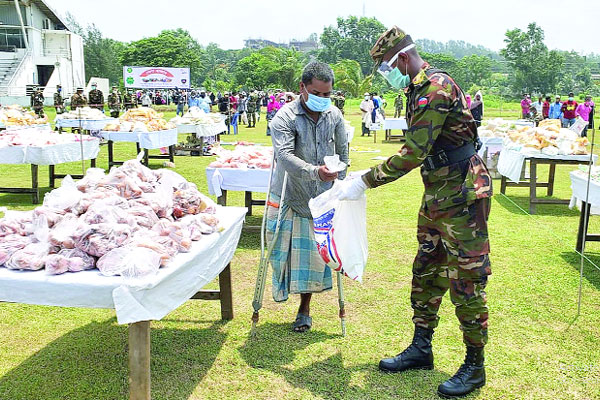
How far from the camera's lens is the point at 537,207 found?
31.4 ft

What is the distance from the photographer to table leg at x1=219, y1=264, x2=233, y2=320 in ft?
14.8

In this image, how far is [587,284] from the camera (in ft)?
18.5

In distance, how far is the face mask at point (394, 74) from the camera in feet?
10.8

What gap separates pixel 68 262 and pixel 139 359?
2.05 ft

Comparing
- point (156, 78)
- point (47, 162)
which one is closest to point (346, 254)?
point (47, 162)

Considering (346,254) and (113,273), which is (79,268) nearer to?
(113,273)

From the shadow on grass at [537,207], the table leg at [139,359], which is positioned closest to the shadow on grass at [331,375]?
the table leg at [139,359]

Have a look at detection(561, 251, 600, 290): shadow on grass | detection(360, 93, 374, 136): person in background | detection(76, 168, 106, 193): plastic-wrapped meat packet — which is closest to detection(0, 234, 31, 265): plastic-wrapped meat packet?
detection(76, 168, 106, 193): plastic-wrapped meat packet

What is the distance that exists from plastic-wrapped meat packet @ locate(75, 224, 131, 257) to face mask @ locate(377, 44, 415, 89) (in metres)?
1.77

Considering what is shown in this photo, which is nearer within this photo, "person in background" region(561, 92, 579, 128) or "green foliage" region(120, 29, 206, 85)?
"person in background" region(561, 92, 579, 128)

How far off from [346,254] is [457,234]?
705 mm

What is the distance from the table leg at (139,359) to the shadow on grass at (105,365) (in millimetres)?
522

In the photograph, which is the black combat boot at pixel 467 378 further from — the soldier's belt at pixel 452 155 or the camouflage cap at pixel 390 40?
the camouflage cap at pixel 390 40

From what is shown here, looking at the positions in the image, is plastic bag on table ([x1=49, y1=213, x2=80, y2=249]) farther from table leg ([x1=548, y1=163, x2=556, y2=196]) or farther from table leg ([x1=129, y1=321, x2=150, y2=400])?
table leg ([x1=548, y1=163, x2=556, y2=196])
